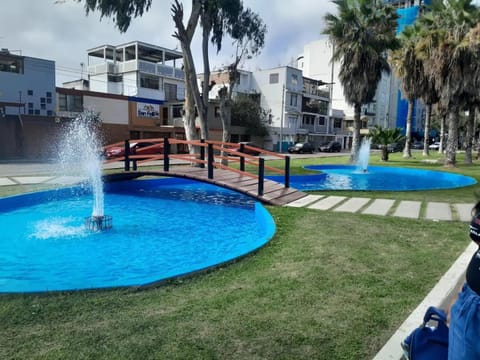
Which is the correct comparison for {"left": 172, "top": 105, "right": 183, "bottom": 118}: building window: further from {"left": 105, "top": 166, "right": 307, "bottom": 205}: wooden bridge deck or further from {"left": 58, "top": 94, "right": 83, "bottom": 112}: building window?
{"left": 105, "top": 166, "right": 307, "bottom": 205}: wooden bridge deck

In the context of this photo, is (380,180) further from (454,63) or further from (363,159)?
(454,63)

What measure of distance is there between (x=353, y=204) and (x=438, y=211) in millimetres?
1879

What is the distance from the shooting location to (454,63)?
2038 cm

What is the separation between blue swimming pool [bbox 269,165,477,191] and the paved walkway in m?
3.95

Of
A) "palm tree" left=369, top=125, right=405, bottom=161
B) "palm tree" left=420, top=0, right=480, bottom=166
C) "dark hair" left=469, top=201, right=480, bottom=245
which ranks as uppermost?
"palm tree" left=420, top=0, right=480, bottom=166

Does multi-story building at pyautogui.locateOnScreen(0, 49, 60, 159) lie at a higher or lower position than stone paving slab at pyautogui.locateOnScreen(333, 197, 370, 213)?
higher

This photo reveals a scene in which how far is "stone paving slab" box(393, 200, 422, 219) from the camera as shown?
318 inches

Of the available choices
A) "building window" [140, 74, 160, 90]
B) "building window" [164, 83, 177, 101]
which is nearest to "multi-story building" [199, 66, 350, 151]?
"building window" [164, 83, 177, 101]

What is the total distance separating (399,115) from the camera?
7588cm

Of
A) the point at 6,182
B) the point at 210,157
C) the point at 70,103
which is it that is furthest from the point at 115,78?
the point at 210,157

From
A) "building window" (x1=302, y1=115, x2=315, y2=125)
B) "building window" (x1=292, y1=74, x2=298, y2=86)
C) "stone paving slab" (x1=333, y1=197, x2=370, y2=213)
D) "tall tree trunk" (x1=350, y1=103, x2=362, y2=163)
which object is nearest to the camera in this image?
"stone paving slab" (x1=333, y1=197, x2=370, y2=213)

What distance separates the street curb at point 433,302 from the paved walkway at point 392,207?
2.78 metres

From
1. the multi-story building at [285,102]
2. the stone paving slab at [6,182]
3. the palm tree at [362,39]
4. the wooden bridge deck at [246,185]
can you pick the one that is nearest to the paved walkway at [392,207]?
the wooden bridge deck at [246,185]

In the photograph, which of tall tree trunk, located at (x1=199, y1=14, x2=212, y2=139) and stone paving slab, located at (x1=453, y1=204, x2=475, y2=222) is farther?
tall tree trunk, located at (x1=199, y1=14, x2=212, y2=139)
